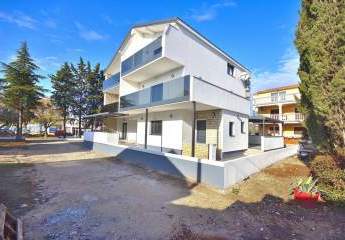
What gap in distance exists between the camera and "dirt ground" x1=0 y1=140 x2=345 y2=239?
222 inches

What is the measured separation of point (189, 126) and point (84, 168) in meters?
7.64

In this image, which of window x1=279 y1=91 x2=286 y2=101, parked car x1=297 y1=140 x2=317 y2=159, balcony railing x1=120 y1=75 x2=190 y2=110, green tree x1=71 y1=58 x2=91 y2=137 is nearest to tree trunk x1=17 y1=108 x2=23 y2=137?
green tree x1=71 y1=58 x2=91 y2=137

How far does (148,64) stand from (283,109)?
87.1ft

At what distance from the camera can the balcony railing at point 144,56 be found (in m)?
15.7

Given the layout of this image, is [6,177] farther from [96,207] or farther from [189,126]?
[189,126]

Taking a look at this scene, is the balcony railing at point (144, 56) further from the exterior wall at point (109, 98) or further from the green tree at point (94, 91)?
the green tree at point (94, 91)

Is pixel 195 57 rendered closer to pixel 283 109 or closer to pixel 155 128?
pixel 155 128

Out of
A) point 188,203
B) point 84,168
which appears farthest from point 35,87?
Answer: point 188,203

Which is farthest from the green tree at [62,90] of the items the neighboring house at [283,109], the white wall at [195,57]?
the neighboring house at [283,109]

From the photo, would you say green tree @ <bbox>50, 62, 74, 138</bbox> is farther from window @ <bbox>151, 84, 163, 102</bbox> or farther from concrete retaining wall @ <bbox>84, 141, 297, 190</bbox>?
window @ <bbox>151, 84, 163, 102</bbox>

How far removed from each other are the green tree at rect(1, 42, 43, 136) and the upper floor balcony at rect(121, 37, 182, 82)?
1990cm

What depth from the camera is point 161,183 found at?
1028 cm

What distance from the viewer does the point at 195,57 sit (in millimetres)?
16719

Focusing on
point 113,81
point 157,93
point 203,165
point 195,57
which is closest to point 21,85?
point 113,81
